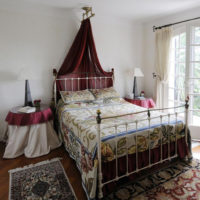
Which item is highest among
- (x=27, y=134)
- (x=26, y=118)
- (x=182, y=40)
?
(x=182, y=40)

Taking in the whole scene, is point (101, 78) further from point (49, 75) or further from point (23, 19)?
point (23, 19)

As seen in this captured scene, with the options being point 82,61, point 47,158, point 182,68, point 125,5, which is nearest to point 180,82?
point 182,68

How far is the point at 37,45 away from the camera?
3.47 metres

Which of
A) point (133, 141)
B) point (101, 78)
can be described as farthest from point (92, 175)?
point (101, 78)

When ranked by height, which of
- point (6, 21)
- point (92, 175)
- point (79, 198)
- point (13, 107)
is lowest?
point (79, 198)

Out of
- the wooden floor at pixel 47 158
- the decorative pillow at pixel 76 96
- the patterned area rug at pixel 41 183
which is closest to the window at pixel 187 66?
the decorative pillow at pixel 76 96

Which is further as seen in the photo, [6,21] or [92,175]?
[6,21]

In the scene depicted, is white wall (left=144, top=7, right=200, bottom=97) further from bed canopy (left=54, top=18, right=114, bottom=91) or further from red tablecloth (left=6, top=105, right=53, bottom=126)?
red tablecloth (left=6, top=105, right=53, bottom=126)

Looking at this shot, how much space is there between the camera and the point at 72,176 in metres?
2.36

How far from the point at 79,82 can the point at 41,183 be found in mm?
2208

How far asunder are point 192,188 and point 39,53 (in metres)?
3.35

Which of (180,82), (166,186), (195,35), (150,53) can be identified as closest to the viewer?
(166,186)

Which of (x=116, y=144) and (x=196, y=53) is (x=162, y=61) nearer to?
(x=196, y=53)

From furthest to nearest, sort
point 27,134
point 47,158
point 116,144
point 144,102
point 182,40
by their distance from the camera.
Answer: point 144,102, point 182,40, point 27,134, point 47,158, point 116,144
